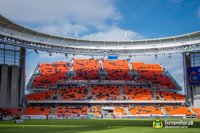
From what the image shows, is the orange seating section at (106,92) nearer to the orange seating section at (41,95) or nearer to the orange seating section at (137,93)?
the orange seating section at (137,93)

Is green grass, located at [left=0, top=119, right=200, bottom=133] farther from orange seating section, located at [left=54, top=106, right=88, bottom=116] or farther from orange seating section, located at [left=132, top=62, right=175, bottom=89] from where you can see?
orange seating section, located at [left=132, top=62, right=175, bottom=89]

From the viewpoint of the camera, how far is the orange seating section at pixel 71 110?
2931 inches

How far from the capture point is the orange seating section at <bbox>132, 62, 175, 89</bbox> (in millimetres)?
90056

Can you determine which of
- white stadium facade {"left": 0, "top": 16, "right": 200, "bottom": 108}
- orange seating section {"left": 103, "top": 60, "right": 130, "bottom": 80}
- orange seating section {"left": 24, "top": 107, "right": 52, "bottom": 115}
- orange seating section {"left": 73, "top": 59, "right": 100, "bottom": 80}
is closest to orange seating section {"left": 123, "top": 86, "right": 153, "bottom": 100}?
orange seating section {"left": 103, "top": 60, "right": 130, "bottom": 80}

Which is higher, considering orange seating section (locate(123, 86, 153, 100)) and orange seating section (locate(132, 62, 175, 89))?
orange seating section (locate(132, 62, 175, 89))

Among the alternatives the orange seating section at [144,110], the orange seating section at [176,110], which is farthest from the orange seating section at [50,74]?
the orange seating section at [176,110]

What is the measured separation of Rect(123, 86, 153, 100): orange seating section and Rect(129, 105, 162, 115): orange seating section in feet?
9.29

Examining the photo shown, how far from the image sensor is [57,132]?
2761 centimetres

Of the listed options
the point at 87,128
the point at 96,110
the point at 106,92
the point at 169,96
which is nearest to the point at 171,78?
the point at 169,96

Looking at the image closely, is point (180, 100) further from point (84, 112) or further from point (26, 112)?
point (26, 112)

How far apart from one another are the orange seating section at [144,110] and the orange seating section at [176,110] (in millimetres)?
2226

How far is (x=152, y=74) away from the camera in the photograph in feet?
312

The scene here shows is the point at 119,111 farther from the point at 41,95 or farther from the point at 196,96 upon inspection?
the point at 41,95

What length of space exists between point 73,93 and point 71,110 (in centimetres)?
751
